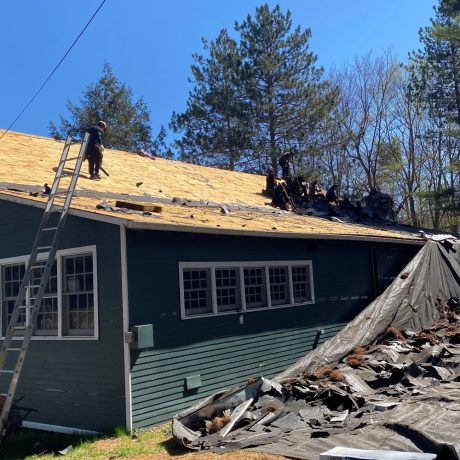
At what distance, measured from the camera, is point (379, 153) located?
3659cm

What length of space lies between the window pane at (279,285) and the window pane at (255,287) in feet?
0.86

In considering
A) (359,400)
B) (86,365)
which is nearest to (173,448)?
(86,365)

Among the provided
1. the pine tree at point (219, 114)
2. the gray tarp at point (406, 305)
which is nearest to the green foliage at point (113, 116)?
the pine tree at point (219, 114)

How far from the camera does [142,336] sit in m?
8.30

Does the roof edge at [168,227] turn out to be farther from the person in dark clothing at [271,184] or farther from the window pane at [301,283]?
the person in dark clothing at [271,184]

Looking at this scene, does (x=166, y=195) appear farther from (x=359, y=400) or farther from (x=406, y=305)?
(x=359, y=400)

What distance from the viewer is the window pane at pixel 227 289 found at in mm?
10297

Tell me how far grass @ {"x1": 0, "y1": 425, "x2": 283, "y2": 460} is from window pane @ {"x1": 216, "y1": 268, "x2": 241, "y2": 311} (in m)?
2.56

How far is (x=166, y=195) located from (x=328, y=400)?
699 centimetres

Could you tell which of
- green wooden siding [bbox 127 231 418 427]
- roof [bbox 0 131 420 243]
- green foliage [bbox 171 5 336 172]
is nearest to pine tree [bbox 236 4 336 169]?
green foliage [bbox 171 5 336 172]

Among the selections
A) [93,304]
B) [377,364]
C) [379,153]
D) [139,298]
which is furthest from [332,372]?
[379,153]

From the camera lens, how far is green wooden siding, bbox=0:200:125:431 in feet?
27.9

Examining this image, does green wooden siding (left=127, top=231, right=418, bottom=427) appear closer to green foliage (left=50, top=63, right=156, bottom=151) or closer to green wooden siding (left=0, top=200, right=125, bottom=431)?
green wooden siding (left=0, top=200, right=125, bottom=431)

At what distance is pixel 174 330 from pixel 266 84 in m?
24.3
